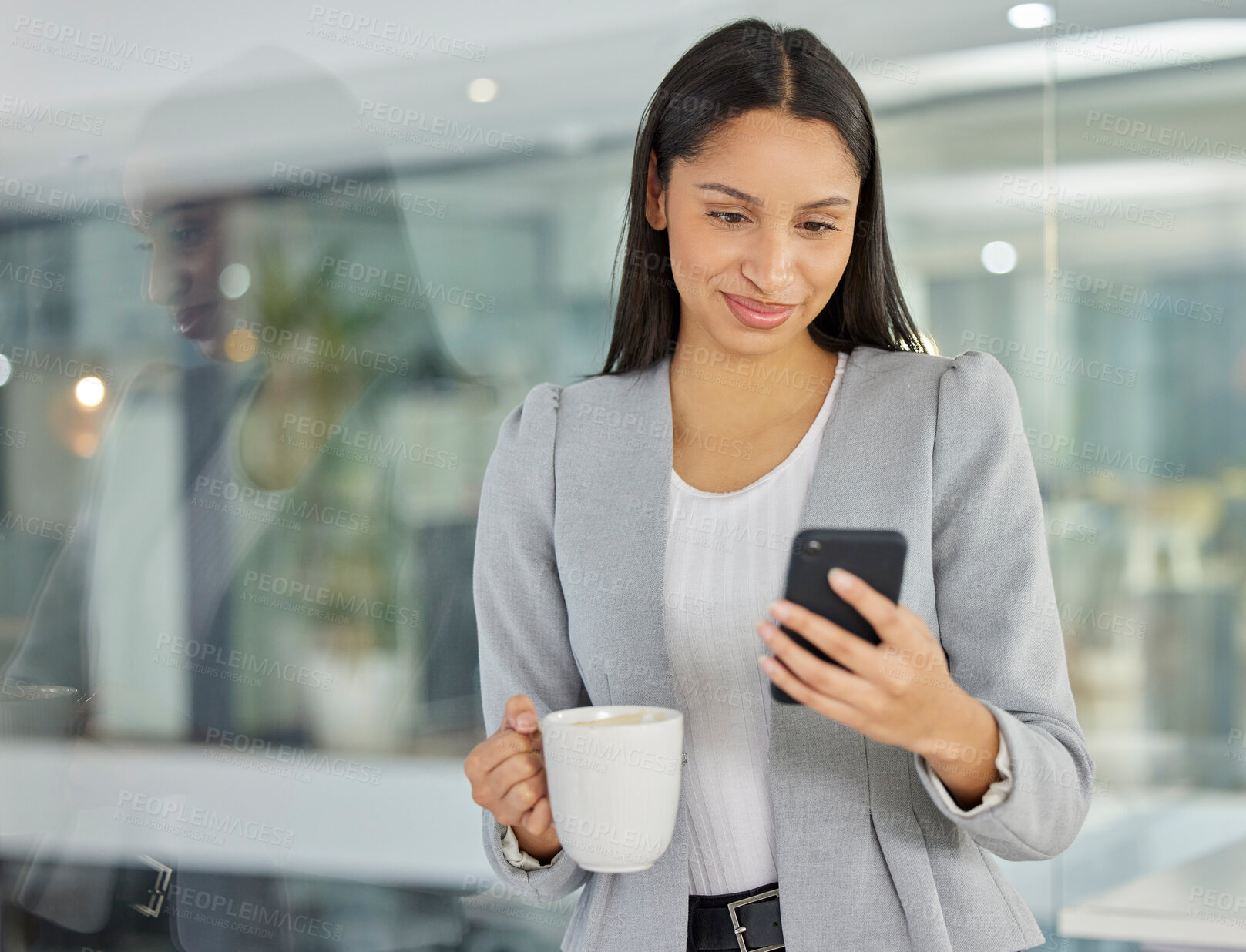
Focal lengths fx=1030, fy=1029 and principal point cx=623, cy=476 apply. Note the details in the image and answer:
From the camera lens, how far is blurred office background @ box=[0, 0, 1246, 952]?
1.75 m

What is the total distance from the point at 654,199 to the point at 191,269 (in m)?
1.18

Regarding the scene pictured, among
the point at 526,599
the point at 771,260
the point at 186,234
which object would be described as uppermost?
the point at 186,234

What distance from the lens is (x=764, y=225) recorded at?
0.89m

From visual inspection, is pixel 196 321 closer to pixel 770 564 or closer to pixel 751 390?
pixel 751 390

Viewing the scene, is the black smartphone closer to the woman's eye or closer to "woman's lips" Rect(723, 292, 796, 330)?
"woman's lips" Rect(723, 292, 796, 330)

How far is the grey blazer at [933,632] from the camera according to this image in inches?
31.7

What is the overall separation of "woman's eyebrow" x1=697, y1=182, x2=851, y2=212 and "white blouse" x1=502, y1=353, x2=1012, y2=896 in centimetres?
19

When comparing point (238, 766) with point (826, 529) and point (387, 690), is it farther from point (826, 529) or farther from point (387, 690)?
point (826, 529)

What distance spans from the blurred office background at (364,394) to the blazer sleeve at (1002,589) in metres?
0.96

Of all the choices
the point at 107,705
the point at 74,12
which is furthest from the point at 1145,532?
the point at 74,12

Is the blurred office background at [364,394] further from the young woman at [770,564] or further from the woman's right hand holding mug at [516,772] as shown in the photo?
the woman's right hand holding mug at [516,772]

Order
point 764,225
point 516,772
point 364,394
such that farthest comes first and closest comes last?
point 364,394
point 764,225
point 516,772

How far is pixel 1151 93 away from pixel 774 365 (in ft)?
3.79

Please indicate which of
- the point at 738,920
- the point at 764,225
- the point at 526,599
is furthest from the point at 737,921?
the point at 764,225
